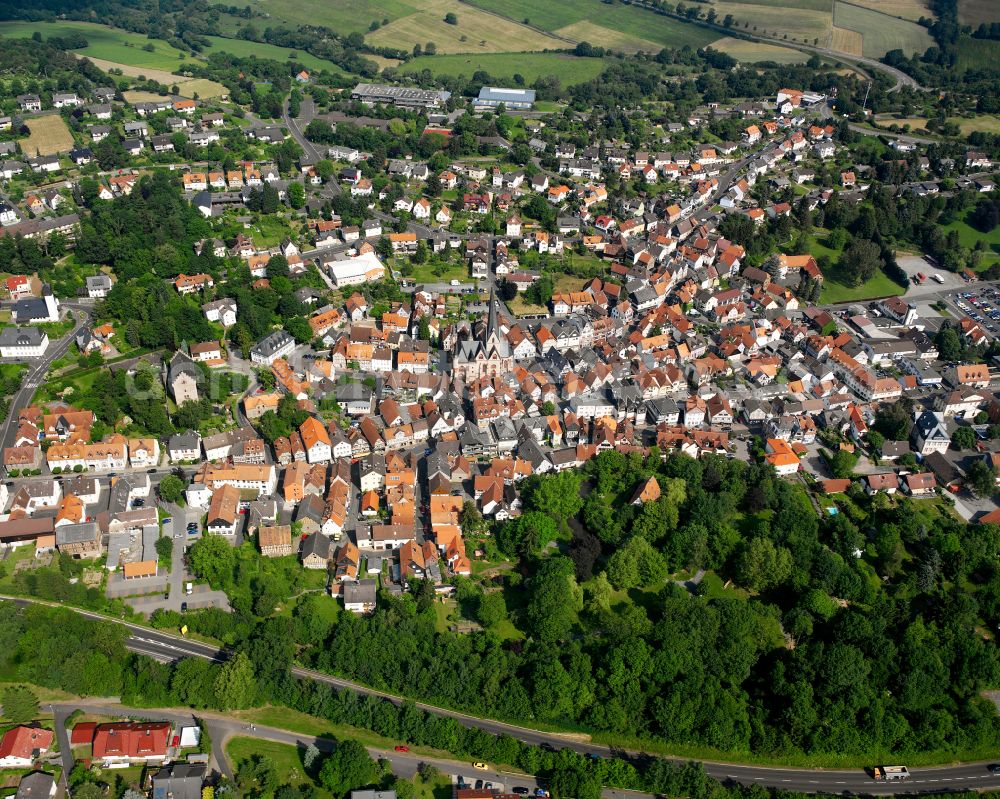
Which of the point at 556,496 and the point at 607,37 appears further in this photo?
the point at 607,37

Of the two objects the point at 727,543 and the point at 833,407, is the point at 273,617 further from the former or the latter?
the point at 833,407

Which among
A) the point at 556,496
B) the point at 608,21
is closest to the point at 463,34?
the point at 608,21

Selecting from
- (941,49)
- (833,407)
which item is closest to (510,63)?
(941,49)

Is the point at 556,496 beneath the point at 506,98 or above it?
beneath

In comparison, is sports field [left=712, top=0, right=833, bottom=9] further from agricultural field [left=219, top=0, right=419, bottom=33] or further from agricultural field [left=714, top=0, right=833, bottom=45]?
agricultural field [left=219, top=0, right=419, bottom=33]

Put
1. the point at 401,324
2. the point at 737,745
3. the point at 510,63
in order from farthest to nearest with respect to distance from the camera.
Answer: the point at 510,63 < the point at 401,324 < the point at 737,745

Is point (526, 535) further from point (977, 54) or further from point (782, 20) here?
point (782, 20)

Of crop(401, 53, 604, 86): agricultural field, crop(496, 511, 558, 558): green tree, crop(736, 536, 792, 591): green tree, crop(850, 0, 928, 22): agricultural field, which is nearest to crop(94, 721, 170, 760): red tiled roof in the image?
crop(496, 511, 558, 558): green tree
